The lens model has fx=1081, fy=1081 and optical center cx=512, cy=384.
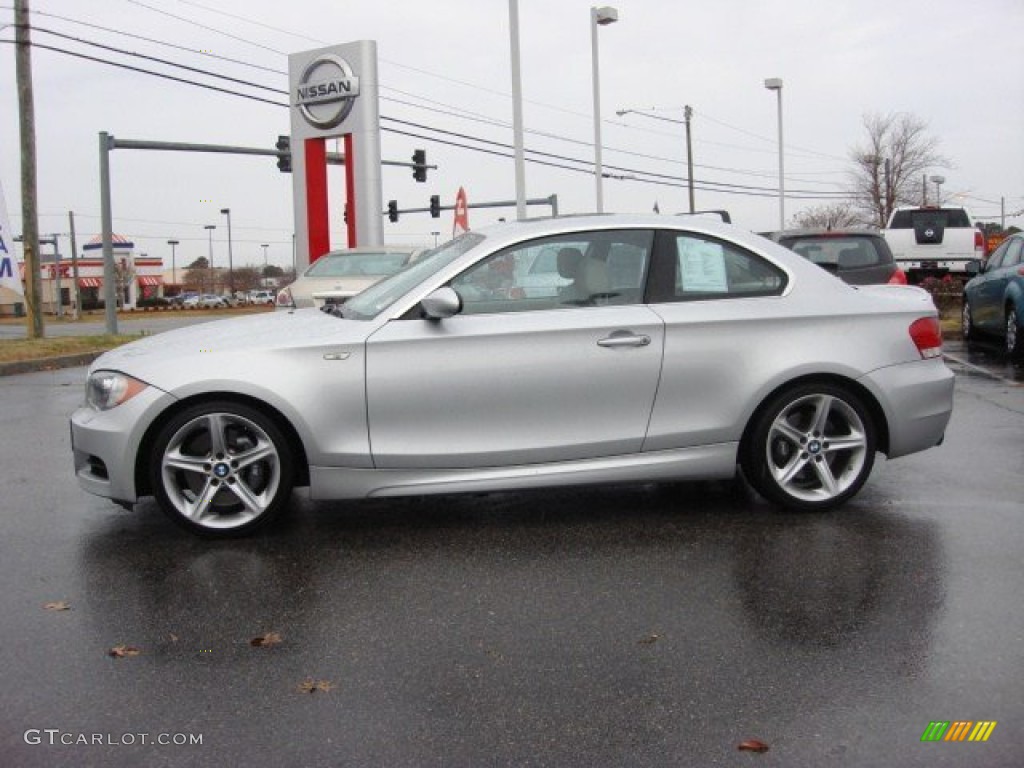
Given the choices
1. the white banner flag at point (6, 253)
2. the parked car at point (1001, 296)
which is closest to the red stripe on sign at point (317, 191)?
the white banner flag at point (6, 253)

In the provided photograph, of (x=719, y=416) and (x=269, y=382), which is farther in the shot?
(x=719, y=416)

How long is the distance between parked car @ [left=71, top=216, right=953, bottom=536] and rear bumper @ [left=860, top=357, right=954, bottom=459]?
0.04 feet

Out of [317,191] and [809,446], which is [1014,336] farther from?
[317,191]

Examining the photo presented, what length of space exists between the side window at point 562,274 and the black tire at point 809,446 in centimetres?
94

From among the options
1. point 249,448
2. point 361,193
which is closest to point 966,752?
point 249,448

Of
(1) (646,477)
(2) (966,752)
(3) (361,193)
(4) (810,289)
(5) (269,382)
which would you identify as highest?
(3) (361,193)

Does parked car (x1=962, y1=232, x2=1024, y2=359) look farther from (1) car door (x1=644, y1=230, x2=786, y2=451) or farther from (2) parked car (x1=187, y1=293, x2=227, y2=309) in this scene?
(2) parked car (x1=187, y1=293, x2=227, y2=309)

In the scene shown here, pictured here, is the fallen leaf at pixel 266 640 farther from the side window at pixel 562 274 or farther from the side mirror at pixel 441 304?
the side window at pixel 562 274

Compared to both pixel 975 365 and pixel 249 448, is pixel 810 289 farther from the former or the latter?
pixel 975 365

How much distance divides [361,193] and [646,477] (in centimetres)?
2120

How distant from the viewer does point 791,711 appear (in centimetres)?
323

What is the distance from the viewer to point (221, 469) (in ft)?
16.9

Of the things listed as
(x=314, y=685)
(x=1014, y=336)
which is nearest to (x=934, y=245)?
(x=1014, y=336)

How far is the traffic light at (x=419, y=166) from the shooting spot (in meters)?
34.1
